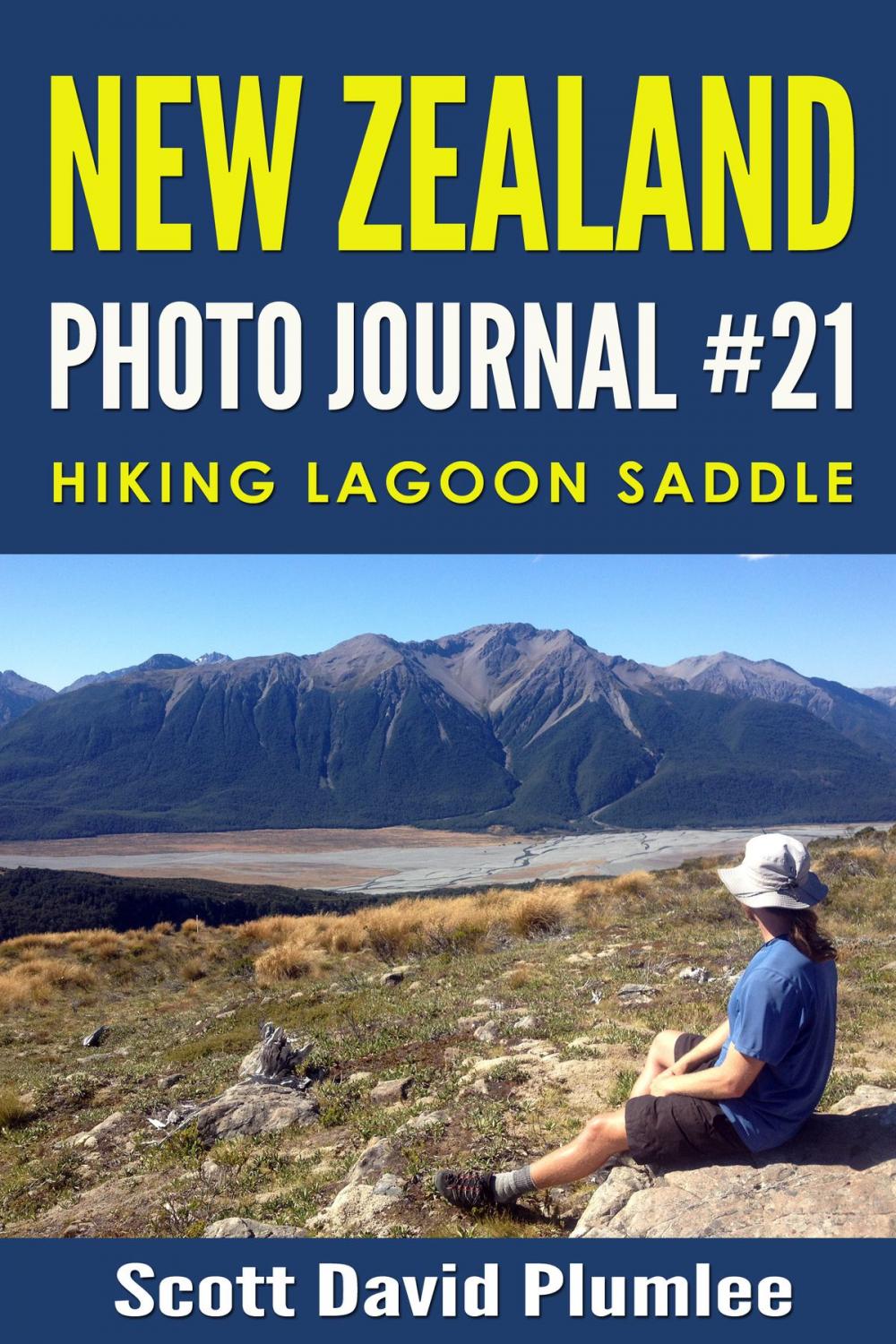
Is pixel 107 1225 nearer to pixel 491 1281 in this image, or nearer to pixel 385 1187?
pixel 385 1187

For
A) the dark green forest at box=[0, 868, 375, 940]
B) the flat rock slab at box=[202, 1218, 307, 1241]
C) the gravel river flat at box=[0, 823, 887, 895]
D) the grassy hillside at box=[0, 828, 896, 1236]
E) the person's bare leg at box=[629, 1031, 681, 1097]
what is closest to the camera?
the person's bare leg at box=[629, 1031, 681, 1097]

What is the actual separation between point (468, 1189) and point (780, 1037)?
2.11 m

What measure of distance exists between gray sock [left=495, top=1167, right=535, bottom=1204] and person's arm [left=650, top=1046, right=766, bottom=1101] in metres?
1.00

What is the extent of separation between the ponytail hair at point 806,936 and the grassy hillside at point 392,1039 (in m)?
2.18

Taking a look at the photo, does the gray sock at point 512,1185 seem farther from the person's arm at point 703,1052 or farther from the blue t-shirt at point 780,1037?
the blue t-shirt at point 780,1037

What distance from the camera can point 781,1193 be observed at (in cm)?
418

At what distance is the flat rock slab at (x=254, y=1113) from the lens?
7.14m

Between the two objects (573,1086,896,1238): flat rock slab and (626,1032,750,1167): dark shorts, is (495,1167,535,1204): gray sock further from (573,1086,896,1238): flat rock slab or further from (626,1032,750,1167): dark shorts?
(626,1032,750,1167): dark shorts

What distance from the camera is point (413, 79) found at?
28.6 ft

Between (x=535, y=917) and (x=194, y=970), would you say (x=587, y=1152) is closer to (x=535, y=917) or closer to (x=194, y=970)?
(x=535, y=917)

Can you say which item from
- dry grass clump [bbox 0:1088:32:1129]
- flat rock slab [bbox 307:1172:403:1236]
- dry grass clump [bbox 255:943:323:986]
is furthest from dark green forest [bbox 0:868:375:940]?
flat rock slab [bbox 307:1172:403:1236]

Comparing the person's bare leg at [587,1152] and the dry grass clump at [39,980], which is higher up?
the person's bare leg at [587,1152]

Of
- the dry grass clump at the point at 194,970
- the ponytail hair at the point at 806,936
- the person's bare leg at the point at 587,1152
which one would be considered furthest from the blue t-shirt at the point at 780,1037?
the dry grass clump at the point at 194,970

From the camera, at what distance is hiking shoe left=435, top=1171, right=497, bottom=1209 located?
4918 millimetres
